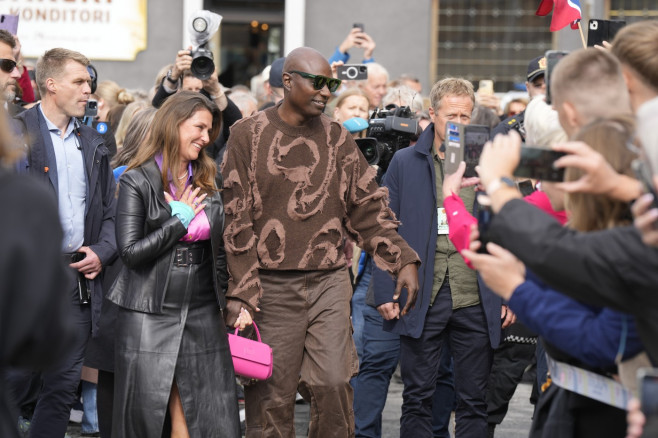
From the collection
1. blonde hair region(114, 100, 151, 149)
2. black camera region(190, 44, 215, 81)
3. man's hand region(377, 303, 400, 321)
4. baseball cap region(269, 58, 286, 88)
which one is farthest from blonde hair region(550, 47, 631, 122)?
blonde hair region(114, 100, 151, 149)

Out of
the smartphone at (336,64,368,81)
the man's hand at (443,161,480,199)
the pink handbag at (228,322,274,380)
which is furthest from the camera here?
the smartphone at (336,64,368,81)

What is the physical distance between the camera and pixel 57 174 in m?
6.29

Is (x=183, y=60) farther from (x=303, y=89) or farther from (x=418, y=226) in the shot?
(x=418, y=226)

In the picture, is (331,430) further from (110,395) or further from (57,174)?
(57,174)

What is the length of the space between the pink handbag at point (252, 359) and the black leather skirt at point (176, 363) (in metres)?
0.09

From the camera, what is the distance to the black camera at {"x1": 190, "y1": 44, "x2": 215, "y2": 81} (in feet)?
24.1

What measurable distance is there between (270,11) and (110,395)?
37.6ft

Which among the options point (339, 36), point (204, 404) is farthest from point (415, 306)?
point (339, 36)

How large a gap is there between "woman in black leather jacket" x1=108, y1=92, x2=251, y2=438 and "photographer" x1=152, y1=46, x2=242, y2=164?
182 centimetres

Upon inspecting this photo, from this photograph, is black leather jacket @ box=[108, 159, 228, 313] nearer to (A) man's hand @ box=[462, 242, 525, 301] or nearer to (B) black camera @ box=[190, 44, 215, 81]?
(B) black camera @ box=[190, 44, 215, 81]

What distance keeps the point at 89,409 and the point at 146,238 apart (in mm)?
2612

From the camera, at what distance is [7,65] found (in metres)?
6.90

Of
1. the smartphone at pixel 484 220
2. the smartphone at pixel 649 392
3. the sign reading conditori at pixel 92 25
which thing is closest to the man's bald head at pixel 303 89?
the smartphone at pixel 484 220

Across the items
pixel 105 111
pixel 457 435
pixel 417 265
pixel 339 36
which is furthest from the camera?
pixel 339 36
